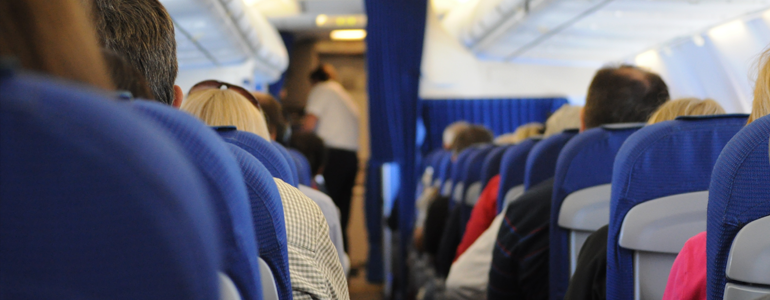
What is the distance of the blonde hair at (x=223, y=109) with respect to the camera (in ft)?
5.09

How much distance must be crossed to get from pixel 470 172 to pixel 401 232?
6.39 feet

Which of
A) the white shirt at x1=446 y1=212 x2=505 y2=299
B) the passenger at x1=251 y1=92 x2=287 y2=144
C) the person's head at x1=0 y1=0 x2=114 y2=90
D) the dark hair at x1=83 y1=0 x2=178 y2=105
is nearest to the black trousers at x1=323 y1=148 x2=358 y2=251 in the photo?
the passenger at x1=251 y1=92 x2=287 y2=144

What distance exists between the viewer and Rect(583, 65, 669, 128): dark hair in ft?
6.63

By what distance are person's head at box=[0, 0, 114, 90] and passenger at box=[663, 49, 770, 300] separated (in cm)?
115

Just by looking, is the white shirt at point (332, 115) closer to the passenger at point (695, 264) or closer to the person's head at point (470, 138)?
the person's head at point (470, 138)

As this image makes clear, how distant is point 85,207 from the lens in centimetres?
41

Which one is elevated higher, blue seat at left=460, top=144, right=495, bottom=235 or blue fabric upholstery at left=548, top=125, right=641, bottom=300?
blue fabric upholstery at left=548, top=125, right=641, bottom=300

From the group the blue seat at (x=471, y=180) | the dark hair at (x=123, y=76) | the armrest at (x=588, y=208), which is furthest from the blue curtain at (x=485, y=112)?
the dark hair at (x=123, y=76)

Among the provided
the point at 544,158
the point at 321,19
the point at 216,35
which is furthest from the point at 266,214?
the point at 321,19

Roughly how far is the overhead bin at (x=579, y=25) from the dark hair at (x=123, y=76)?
11.5 feet

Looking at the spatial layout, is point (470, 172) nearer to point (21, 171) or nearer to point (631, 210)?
point (631, 210)

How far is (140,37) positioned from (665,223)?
3.89 ft

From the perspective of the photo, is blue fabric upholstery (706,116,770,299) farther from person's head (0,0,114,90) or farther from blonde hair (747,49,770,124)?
person's head (0,0,114,90)

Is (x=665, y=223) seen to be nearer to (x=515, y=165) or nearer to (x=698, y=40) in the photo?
(x=515, y=165)
